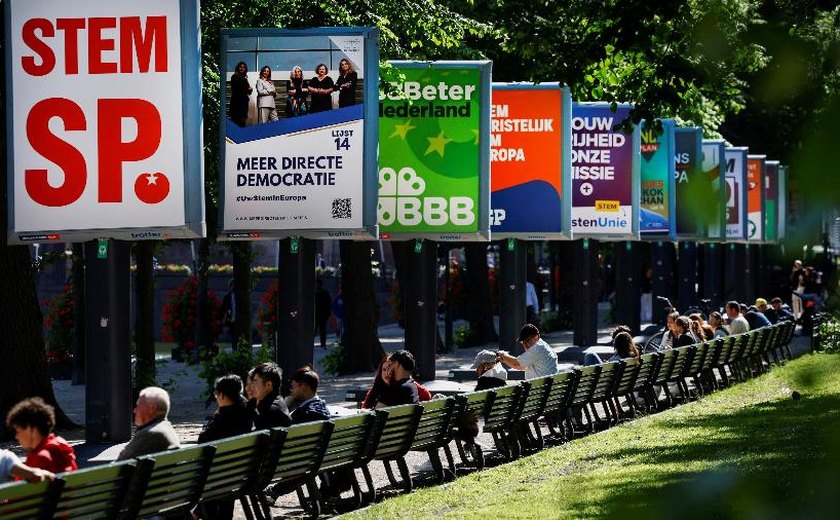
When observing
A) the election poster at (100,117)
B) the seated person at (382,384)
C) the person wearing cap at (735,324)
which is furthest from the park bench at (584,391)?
the person wearing cap at (735,324)

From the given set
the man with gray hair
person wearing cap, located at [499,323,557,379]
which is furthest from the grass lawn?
the man with gray hair

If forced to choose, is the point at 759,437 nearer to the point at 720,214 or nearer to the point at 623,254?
the point at 720,214

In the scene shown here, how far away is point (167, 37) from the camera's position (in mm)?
17594

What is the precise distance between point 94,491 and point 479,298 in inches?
1365

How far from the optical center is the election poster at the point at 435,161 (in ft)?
79.8

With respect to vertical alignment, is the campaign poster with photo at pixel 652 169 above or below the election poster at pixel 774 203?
above

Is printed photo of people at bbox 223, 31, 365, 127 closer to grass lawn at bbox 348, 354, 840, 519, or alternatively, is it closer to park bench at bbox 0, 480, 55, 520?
grass lawn at bbox 348, 354, 840, 519

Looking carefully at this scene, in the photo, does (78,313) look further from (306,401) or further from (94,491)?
(94,491)

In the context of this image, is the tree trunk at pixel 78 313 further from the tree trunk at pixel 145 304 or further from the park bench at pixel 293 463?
the park bench at pixel 293 463

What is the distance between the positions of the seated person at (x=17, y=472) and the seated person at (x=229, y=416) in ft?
10.2

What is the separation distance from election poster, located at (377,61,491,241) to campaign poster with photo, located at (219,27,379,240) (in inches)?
143

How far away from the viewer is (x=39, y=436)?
393 inches

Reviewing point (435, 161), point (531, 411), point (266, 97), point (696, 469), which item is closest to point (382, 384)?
point (531, 411)

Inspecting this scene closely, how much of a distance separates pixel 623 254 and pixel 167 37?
23407 mm
